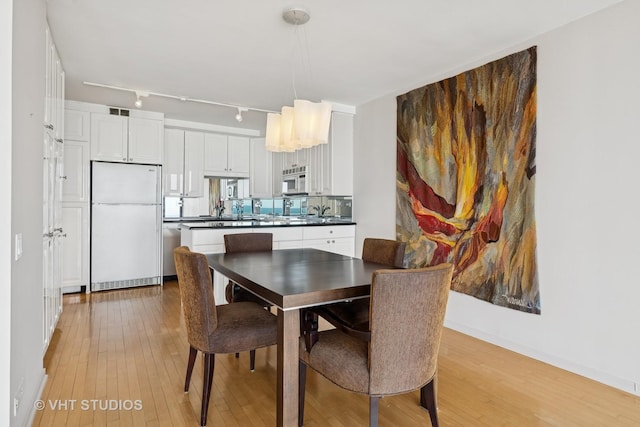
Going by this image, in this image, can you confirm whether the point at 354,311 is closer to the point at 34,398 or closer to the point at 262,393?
the point at 262,393

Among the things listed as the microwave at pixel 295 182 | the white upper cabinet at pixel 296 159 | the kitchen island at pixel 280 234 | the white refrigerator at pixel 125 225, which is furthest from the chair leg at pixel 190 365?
the white upper cabinet at pixel 296 159

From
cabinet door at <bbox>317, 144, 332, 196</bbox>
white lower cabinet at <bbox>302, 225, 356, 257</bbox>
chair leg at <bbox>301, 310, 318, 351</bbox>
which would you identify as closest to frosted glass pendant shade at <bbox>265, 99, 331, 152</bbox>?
chair leg at <bbox>301, 310, 318, 351</bbox>

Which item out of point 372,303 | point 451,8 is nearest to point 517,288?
point 372,303

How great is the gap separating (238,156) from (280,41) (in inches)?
130

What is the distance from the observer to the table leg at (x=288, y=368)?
1.67m

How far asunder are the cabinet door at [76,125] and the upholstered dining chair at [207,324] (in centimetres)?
348

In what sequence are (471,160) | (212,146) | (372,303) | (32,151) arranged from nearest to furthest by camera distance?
(372,303) → (32,151) → (471,160) → (212,146)

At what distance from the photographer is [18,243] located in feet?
5.32

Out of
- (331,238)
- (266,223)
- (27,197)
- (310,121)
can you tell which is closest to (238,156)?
(266,223)

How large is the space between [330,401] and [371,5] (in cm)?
253

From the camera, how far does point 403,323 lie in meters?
1.52

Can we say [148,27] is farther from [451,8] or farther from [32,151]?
[451,8]

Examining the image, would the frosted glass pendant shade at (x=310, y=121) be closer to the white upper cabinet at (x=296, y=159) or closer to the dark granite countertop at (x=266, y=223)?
the dark granite countertop at (x=266, y=223)

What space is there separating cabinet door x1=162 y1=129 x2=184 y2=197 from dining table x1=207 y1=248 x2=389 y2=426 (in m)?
3.55
